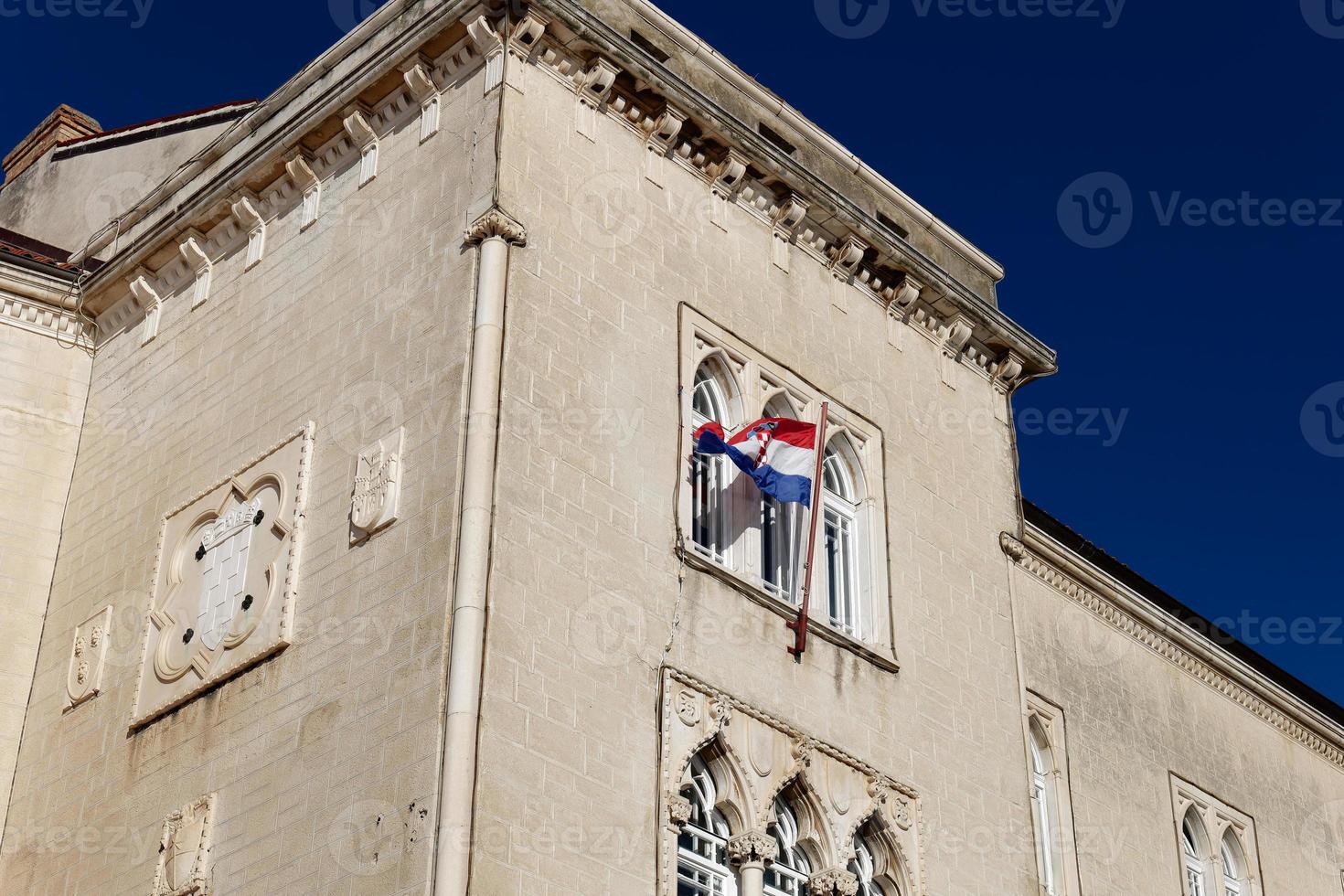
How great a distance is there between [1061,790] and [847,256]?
21.6ft

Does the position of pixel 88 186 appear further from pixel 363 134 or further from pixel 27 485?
pixel 363 134

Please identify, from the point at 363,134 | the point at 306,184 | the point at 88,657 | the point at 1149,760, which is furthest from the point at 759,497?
the point at 1149,760

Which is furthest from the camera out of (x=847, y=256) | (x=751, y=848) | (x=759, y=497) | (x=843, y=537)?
(x=847, y=256)

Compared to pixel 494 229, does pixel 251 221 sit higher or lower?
higher

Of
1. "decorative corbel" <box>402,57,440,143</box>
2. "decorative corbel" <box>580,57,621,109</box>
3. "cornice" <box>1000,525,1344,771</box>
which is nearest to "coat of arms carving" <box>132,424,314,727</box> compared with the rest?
"decorative corbel" <box>402,57,440,143</box>

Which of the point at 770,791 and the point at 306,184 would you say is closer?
the point at 770,791

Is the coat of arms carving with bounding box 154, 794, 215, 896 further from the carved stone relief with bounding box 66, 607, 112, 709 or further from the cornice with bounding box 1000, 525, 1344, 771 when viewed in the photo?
the cornice with bounding box 1000, 525, 1344, 771

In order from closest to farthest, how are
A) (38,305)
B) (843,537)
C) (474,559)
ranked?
1. (474,559)
2. (843,537)
3. (38,305)

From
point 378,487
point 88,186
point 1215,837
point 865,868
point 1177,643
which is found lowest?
point 865,868

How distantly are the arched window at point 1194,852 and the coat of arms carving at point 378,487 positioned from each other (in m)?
12.2

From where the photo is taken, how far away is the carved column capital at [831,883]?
54.7 ft

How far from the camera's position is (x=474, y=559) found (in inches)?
593

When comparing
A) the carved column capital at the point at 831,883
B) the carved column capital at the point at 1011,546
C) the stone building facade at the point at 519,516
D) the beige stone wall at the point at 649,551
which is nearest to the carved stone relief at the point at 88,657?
the stone building facade at the point at 519,516

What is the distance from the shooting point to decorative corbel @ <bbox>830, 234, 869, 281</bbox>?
20453 millimetres
